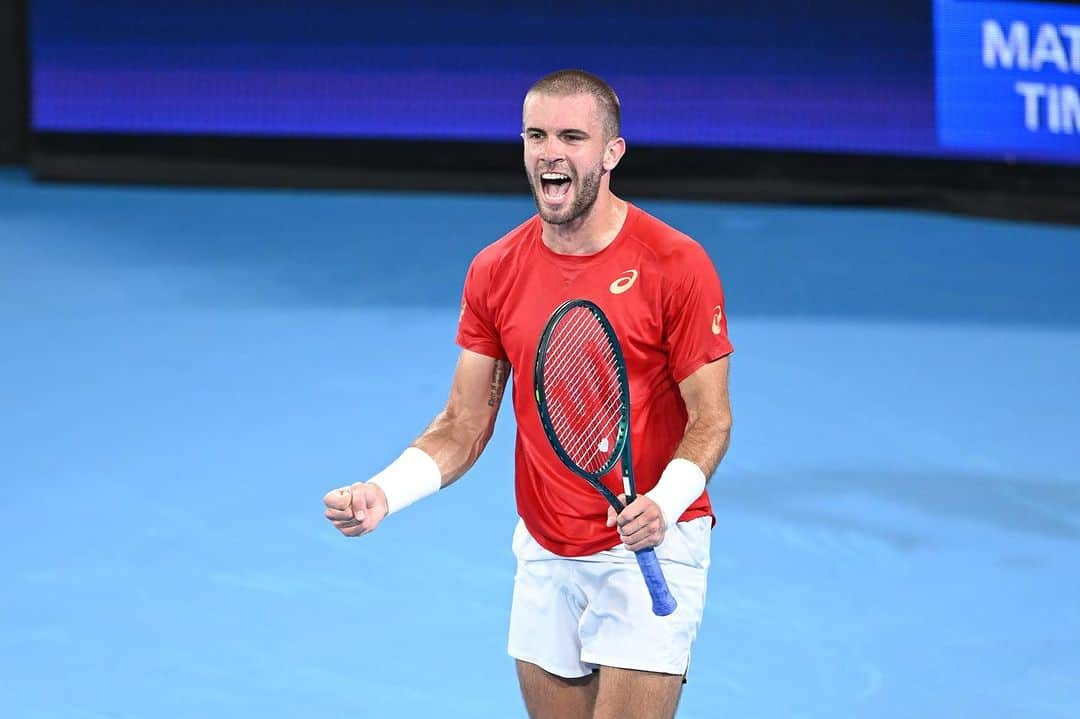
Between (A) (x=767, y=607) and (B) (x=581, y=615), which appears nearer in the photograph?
(B) (x=581, y=615)

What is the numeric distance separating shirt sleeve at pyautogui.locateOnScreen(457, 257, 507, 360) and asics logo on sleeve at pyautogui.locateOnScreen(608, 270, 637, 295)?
0.32 m

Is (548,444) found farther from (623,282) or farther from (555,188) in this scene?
(555,188)

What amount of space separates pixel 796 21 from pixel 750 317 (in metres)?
3.45

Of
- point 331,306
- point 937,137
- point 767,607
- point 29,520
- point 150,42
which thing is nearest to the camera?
point 767,607

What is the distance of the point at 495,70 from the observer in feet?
43.4

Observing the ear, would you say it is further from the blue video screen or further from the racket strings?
the blue video screen

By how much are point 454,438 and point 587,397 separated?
38 cm

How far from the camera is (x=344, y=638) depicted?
6.11 metres

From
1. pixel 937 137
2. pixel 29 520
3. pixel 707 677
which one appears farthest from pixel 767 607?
pixel 937 137

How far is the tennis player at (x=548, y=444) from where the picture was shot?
3826 mm

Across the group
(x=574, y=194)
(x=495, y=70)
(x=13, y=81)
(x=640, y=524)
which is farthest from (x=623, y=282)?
(x=13, y=81)

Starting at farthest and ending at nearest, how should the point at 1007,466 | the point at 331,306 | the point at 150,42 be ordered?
the point at 150,42 < the point at 331,306 < the point at 1007,466

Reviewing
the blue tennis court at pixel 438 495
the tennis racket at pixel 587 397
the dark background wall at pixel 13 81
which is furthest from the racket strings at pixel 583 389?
the dark background wall at pixel 13 81

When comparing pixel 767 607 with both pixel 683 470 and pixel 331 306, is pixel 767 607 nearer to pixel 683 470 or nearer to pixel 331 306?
pixel 683 470
